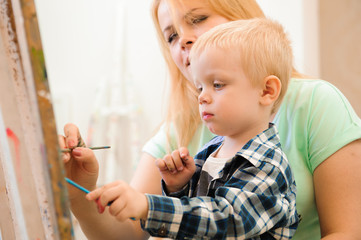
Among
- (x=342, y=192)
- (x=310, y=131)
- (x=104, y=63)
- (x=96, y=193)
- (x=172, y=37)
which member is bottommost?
(x=104, y=63)

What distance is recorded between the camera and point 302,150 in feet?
3.59

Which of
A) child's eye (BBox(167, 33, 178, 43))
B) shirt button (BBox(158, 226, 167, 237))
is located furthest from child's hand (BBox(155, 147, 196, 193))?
child's eye (BBox(167, 33, 178, 43))

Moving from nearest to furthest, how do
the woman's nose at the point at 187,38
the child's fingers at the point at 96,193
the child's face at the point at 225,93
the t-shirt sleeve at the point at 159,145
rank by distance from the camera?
the child's fingers at the point at 96,193 < the child's face at the point at 225,93 < the woman's nose at the point at 187,38 < the t-shirt sleeve at the point at 159,145

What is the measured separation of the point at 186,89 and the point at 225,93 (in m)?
0.61

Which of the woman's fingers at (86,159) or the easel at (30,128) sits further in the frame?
the woman's fingers at (86,159)

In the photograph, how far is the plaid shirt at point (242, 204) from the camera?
27.5 inches

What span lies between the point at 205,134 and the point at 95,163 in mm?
518

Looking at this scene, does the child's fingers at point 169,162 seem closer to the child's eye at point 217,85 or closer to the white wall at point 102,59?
the child's eye at point 217,85

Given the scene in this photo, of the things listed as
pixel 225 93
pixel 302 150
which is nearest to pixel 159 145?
pixel 302 150

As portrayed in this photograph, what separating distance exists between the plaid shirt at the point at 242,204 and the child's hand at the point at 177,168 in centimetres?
8

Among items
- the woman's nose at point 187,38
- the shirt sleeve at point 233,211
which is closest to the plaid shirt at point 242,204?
the shirt sleeve at point 233,211

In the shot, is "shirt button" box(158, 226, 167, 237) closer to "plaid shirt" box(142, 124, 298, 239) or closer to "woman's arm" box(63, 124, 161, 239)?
"plaid shirt" box(142, 124, 298, 239)

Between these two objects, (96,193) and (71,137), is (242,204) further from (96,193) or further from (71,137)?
(71,137)

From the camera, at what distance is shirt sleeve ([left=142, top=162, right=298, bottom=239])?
2.28 feet
